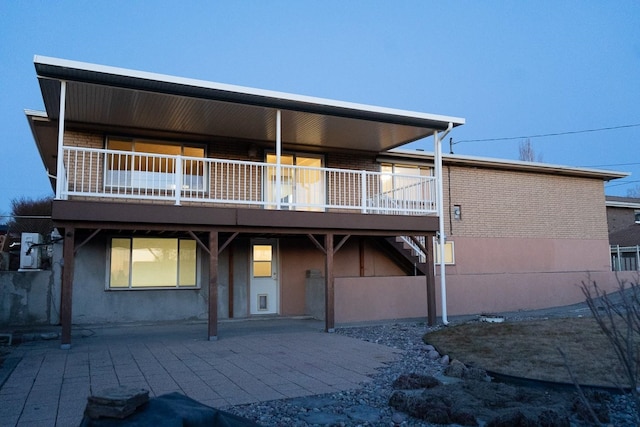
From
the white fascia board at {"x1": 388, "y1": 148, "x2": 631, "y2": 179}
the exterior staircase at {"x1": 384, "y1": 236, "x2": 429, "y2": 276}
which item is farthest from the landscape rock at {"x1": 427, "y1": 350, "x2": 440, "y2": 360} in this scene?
the white fascia board at {"x1": 388, "y1": 148, "x2": 631, "y2": 179}

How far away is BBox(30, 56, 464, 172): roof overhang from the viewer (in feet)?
32.7

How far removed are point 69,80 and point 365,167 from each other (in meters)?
8.95

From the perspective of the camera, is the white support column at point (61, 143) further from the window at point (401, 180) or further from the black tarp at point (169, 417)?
the window at point (401, 180)

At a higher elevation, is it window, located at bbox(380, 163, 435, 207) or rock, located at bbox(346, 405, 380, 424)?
window, located at bbox(380, 163, 435, 207)

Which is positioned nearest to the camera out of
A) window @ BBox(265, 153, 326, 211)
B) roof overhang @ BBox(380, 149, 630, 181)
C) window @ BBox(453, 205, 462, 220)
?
window @ BBox(265, 153, 326, 211)

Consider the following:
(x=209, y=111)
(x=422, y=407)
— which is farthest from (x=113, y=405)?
(x=209, y=111)

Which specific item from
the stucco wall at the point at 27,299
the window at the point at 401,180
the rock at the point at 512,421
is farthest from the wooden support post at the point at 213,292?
the rock at the point at 512,421

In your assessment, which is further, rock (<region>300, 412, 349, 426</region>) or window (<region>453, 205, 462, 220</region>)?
window (<region>453, 205, 462, 220</region>)

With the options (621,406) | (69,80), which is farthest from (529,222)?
(69,80)

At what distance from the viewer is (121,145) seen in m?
13.4

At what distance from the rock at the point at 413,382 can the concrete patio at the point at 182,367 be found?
553mm

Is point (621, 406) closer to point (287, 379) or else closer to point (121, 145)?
point (287, 379)

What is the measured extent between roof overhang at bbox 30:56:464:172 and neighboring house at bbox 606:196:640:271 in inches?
669

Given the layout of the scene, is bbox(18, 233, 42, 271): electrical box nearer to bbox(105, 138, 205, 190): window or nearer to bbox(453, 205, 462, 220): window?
bbox(105, 138, 205, 190): window
